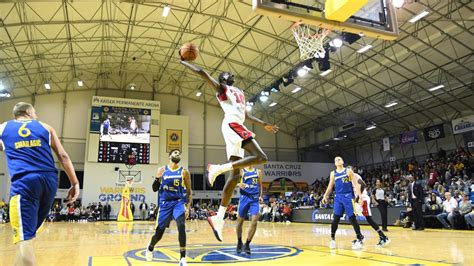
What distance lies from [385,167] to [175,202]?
1154 inches

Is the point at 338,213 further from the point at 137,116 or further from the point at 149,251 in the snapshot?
the point at 137,116

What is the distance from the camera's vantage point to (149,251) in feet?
17.8

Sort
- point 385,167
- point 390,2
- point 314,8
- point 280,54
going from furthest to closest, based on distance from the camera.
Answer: point 385,167 < point 280,54 < point 390,2 < point 314,8

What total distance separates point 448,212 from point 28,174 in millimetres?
13205

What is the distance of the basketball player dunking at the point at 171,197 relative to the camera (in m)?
5.44

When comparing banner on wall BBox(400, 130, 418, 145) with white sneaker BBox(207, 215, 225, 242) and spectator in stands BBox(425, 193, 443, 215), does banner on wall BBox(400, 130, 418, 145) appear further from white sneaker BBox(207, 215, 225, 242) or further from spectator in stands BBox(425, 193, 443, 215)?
white sneaker BBox(207, 215, 225, 242)

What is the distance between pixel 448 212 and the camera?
1255 cm

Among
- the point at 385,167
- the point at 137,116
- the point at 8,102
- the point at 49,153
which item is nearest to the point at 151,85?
the point at 137,116

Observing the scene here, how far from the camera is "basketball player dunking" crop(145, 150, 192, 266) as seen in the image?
544 centimetres

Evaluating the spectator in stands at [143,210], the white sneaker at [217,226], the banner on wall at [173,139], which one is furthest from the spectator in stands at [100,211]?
the white sneaker at [217,226]

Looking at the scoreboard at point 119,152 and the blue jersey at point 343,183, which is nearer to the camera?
the blue jersey at point 343,183

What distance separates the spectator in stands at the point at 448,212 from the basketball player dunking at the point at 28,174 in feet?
41.2

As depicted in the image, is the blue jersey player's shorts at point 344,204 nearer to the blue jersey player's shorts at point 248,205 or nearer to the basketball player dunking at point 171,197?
the blue jersey player's shorts at point 248,205

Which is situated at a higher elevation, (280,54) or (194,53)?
(280,54)
